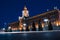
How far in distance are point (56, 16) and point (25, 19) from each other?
4945 centimetres

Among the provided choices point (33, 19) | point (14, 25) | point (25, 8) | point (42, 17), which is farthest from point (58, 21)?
point (25, 8)

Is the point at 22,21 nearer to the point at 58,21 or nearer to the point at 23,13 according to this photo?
the point at 23,13

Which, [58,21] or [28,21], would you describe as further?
[28,21]

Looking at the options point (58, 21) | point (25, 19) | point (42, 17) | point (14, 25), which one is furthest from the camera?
point (14, 25)

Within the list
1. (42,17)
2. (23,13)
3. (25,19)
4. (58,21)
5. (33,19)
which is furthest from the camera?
(23,13)

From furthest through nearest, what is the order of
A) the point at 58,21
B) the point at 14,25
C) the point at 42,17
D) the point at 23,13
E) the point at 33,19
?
the point at 23,13, the point at 14,25, the point at 33,19, the point at 42,17, the point at 58,21

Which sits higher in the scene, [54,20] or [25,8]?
[25,8]

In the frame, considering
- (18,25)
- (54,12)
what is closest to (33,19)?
(18,25)

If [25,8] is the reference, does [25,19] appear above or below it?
below

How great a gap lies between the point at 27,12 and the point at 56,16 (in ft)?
249

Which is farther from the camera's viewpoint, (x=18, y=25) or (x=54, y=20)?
(x=18, y=25)

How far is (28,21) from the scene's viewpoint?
494 ft

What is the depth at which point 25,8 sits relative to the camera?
18538 cm

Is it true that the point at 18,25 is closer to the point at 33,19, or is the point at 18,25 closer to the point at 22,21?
the point at 22,21
